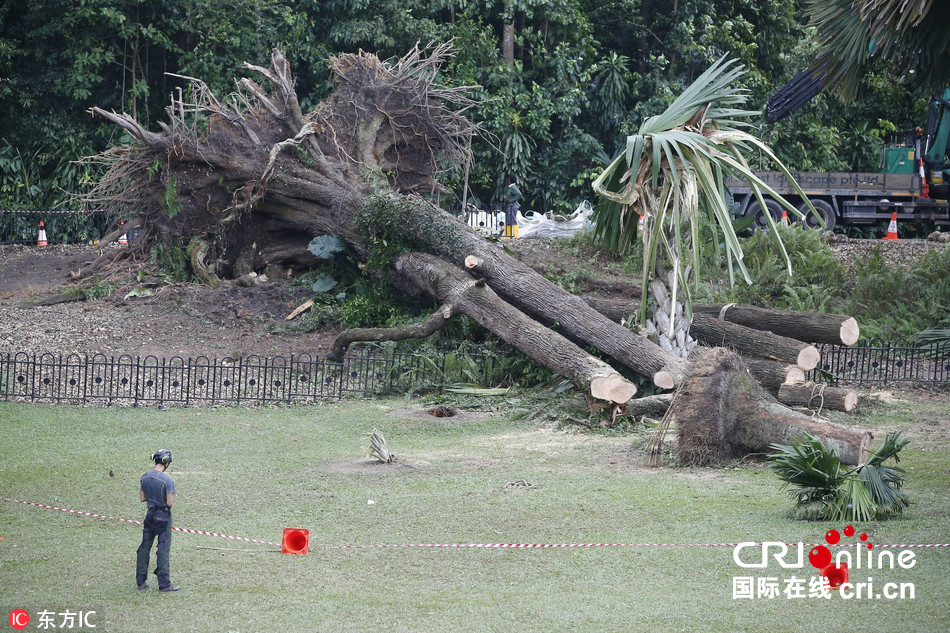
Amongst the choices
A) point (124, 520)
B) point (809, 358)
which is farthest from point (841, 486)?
point (124, 520)

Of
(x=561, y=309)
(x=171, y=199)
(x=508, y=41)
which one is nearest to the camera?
(x=561, y=309)

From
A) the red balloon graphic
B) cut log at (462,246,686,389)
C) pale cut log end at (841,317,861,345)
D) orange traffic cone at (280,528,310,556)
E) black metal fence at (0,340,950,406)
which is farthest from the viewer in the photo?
black metal fence at (0,340,950,406)

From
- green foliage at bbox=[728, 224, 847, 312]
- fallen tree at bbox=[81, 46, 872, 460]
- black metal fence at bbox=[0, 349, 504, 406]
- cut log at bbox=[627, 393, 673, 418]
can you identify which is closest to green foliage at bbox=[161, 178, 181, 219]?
fallen tree at bbox=[81, 46, 872, 460]

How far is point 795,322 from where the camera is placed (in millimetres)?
12188

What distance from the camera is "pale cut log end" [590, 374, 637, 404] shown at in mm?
10484

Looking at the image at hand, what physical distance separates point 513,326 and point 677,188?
3119mm

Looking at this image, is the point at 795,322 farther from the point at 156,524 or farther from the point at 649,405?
the point at 156,524

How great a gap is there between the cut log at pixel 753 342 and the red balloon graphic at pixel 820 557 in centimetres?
573

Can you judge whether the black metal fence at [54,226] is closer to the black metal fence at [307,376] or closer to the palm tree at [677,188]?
the black metal fence at [307,376]

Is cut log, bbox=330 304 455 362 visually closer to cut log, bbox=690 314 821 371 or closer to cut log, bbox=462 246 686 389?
cut log, bbox=462 246 686 389

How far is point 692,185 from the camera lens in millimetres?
10398

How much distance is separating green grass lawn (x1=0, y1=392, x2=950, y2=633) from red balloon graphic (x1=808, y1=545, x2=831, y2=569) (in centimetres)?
15

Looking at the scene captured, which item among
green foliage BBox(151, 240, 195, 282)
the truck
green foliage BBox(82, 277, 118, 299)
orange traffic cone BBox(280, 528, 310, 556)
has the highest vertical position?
the truck

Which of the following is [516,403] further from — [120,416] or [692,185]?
[120,416]
